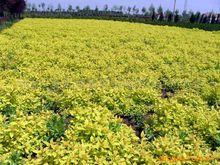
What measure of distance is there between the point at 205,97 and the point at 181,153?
16.0 feet

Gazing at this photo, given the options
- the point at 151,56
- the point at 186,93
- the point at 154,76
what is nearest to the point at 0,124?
the point at 186,93

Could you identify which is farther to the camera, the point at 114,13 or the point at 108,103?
the point at 114,13

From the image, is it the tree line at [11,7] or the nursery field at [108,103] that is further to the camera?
the tree line at [11,7]

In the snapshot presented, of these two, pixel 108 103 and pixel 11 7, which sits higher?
pixel 108 103

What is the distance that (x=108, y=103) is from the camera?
32.2ft

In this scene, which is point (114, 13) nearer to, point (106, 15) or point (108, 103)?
point (106, 15)

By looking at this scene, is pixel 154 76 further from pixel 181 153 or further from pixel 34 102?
pixel 181 153

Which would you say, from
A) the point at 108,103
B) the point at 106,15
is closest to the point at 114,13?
the point at 106,15

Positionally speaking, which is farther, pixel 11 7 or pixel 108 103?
pixel 11 7

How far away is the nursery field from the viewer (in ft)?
22.2

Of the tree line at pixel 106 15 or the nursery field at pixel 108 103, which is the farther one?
the tree line at pixel 106 15

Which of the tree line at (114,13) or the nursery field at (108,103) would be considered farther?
the tree line at (114,13)

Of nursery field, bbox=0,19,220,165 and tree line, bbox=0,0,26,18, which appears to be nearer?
nursery field, bbox=0,19,220,165

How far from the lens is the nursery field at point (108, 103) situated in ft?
22.2
